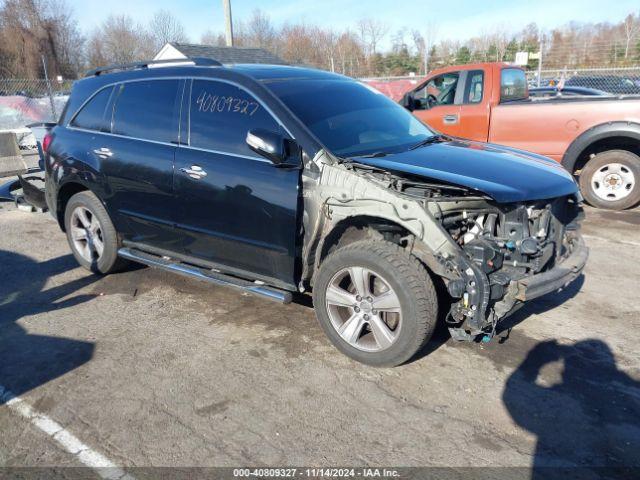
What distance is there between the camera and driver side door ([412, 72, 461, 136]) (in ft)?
26.7

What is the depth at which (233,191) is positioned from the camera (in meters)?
3.87

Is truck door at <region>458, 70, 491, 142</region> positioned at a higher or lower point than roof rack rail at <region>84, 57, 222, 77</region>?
lower

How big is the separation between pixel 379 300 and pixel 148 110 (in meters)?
2.60

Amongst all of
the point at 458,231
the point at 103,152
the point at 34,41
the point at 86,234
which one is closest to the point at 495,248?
the point at 458,231

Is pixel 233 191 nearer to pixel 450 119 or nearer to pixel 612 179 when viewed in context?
pixel 450 119

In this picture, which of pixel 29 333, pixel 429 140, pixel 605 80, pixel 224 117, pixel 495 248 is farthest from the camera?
pixel 605 80

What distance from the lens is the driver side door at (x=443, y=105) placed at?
8.14 metres

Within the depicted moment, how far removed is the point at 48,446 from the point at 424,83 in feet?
25.0

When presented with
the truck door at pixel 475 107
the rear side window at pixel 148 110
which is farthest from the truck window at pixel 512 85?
the rear side window at pixel 148 110

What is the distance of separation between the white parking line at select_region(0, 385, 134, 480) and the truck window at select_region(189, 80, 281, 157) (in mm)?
2095

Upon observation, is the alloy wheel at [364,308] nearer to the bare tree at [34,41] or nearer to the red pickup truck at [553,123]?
the red pickup truck at [553,123]

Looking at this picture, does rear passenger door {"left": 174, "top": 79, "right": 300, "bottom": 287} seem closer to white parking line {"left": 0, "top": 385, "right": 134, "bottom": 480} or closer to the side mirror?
the side mirror

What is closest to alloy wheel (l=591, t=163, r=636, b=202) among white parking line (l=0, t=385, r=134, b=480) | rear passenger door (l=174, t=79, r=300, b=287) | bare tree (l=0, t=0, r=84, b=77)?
rear passenger door (l=174, t=79, r=300, b=287)

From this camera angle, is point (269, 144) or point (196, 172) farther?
point (196, 172)
